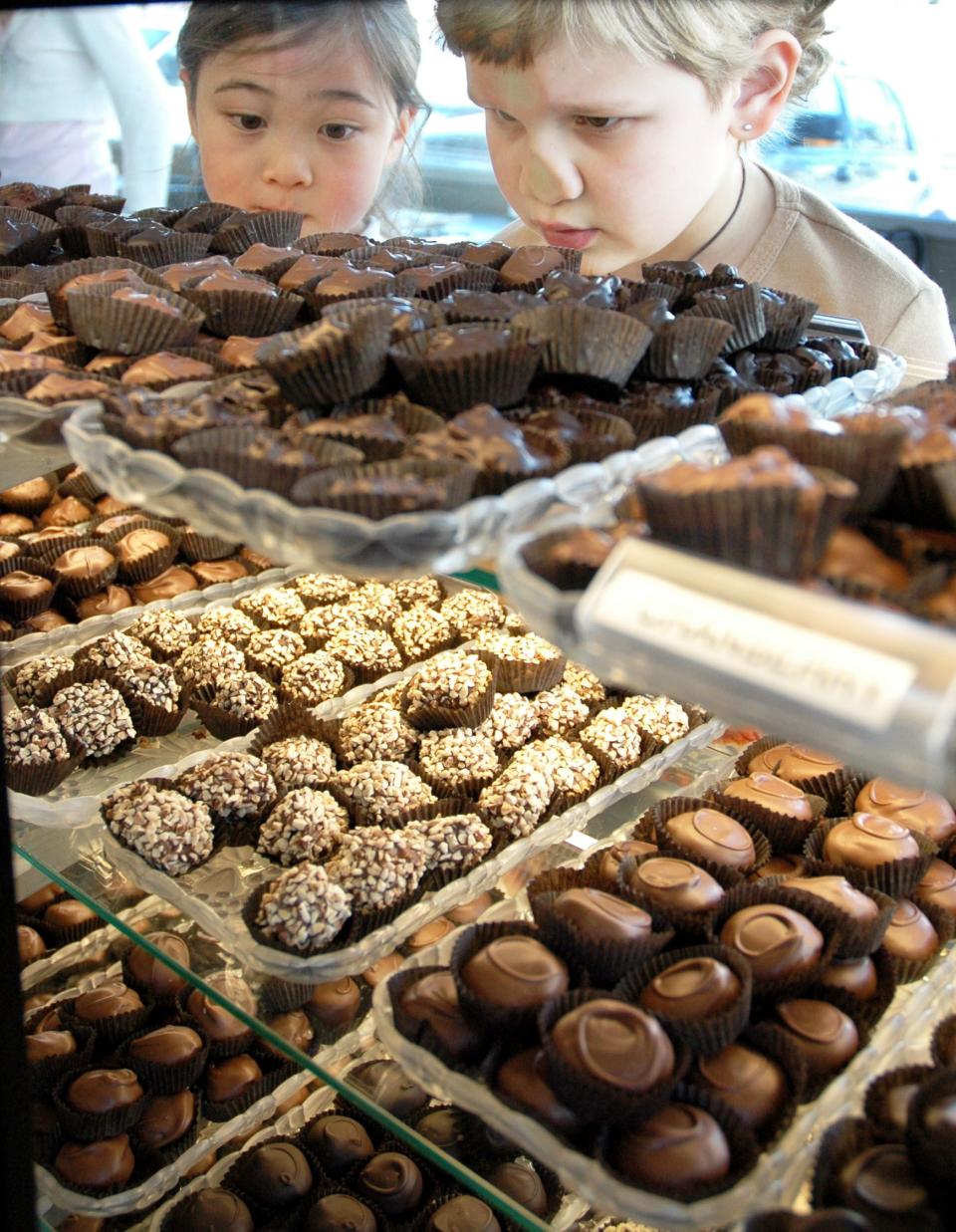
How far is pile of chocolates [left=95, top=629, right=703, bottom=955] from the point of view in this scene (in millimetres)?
1280

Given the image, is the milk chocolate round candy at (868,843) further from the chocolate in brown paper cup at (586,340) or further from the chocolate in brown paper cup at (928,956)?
the chocolate in brown paper cup at (586,340)

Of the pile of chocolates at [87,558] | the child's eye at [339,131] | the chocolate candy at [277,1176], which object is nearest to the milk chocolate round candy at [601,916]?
the chocolate candy at [277,1176]

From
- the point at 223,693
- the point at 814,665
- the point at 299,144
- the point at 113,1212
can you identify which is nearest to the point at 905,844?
the point at 814,665

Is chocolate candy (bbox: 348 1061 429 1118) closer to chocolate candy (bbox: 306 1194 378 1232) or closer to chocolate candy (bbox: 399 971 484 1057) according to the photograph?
chocolate candy (bbox: 399 971 484 1057)

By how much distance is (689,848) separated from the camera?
1292 millimetres

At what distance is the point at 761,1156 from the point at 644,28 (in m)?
1.46

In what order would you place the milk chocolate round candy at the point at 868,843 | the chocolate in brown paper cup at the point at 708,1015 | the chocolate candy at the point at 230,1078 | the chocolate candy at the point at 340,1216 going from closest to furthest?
the chocolate in brown paper cup at the point at 708,1015
the milk chocolate round candy at the point at 868,843
the chocolate candy at the point at 340,1216
the chocolate candy at the point at 230,1078

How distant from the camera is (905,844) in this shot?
1268 millimetres

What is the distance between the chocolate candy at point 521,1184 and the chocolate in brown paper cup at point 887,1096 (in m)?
0.38

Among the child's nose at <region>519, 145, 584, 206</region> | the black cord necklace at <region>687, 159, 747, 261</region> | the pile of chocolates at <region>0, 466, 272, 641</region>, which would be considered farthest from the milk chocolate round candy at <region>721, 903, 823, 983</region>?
the black cord necklace at <region>687, 159, 747, 261</region>

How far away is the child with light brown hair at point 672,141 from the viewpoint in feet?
5.70

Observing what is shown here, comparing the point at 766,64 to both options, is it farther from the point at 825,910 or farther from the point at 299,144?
the point at 825,910

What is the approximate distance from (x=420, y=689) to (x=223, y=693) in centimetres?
28

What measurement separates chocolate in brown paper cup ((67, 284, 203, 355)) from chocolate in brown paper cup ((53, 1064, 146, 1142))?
913mm
